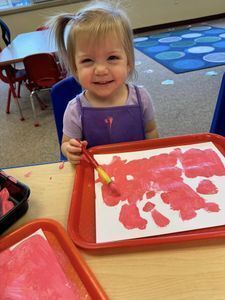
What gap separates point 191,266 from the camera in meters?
0.44

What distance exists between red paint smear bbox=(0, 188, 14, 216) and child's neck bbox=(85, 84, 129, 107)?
0.42 metres

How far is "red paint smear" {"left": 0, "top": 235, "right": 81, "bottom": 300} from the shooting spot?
0.43 metres

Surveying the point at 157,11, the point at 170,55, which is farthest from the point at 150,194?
the point at 157,11

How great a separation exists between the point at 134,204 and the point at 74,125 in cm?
42

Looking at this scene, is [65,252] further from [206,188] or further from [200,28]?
[200,28]

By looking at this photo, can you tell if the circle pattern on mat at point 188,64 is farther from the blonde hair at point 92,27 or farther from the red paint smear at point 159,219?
the red paint smear at point 159,219

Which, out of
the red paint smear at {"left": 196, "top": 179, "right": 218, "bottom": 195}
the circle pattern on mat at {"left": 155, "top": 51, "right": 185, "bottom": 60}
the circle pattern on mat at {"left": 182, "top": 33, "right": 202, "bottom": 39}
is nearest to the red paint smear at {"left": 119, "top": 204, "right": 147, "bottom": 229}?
the red paint smear at {"left": 196, "top": 179, "right": 218, "bottom": 195}

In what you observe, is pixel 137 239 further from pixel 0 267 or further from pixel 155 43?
pixel 155 43

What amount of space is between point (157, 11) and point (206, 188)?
4.40m

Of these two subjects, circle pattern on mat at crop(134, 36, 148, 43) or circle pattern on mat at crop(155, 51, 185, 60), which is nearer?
circle pattern on mat at crop(155, 51, 185, 60)

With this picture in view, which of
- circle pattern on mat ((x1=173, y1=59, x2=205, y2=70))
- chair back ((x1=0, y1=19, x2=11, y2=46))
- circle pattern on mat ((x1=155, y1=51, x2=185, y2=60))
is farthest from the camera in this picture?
circle pattern on mat ((x1=155, y1=51, x2=185, y2=60))

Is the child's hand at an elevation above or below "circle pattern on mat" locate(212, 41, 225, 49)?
above

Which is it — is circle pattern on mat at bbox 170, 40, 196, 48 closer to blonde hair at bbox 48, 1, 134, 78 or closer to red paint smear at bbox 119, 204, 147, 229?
blonde hair at bbox 48, 1, 134, 78

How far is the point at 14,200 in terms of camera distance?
0.58m
